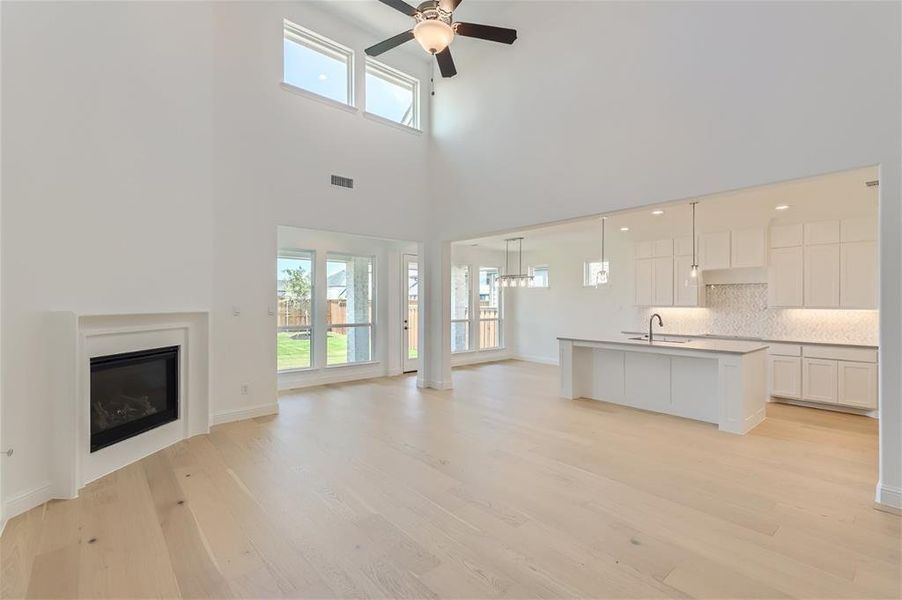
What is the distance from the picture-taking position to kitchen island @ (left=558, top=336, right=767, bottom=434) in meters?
4.28

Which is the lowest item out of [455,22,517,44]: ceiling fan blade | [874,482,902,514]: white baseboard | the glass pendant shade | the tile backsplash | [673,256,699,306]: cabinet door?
[874,482,902,514]: white baseboard

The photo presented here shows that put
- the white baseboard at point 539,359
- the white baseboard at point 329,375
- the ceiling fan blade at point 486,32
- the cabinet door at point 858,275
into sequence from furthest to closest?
the white baseboard at point 539,359 → the white baseboard at point 329,375 → the cabinet door at point 858,275 → the ceiling fan blade at point 486,32

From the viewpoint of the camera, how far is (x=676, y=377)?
4832 mm

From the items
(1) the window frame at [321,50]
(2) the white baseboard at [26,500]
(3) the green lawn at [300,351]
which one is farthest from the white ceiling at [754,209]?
(2) the white baseboard at [26,500]

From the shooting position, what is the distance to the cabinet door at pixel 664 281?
22.8ft

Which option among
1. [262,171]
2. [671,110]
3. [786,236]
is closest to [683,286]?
[786,236]

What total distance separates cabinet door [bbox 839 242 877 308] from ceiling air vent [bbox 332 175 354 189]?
659 centimetres

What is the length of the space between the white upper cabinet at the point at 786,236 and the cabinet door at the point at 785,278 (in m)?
0.07

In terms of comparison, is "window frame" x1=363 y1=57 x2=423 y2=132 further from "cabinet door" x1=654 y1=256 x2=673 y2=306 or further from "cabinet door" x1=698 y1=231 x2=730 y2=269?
"cabinet door" x1=698 y1=231 x2=730 y2=269

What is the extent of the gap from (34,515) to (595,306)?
322 inches

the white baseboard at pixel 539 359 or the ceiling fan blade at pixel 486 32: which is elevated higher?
the ceiling fan blade at pixel 486 32

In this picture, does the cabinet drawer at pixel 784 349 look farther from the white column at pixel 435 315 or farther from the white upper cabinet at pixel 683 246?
the white column at pixel 435 315

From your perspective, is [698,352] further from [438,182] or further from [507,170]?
[438,182]

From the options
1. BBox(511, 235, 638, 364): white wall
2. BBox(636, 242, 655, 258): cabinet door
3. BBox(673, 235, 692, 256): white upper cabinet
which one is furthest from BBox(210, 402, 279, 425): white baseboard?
BBox(673, 235, 692, 256): white upper cabinet
